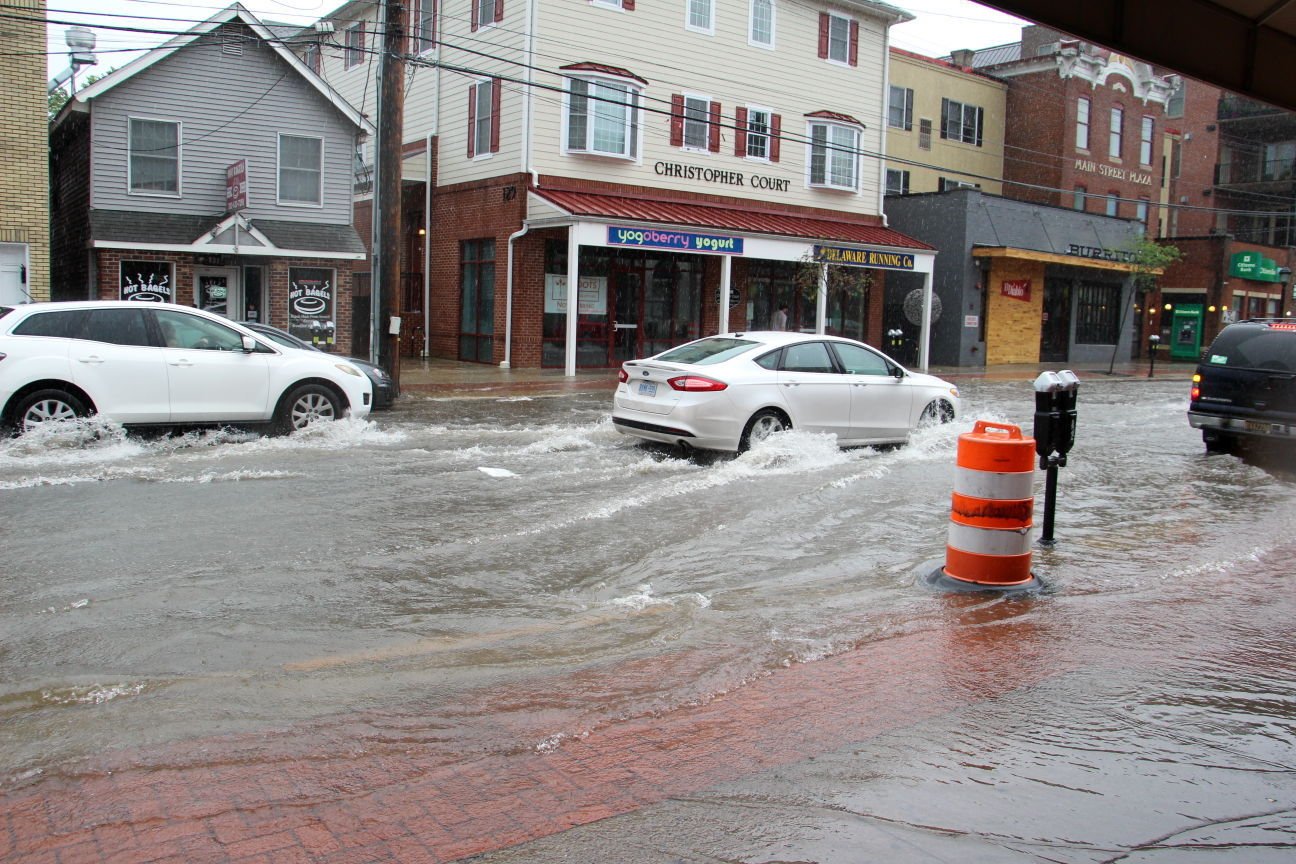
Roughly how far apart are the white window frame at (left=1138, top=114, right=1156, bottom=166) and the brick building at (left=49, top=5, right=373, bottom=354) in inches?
1364

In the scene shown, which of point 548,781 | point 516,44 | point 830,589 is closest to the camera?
point 548,781

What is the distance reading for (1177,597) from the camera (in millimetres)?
7344

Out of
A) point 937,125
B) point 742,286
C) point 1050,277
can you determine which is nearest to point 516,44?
point 742,286

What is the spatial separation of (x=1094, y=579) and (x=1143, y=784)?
362 cm

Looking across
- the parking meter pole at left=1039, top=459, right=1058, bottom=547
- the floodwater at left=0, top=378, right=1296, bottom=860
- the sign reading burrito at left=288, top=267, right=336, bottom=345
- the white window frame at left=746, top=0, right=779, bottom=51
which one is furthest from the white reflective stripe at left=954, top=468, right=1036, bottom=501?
the white window frame at left=746, top=0, right=779, bottom=51

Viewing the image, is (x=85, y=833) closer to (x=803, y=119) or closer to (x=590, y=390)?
(x=590, y=390)

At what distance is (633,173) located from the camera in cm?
2795

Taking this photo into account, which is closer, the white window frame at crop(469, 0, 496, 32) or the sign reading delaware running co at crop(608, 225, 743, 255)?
the sign reading delaware running co at crop(608, 225, 743, 255)

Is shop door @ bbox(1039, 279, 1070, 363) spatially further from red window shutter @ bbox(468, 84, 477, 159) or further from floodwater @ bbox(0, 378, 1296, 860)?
floodwater @ bbox(0, 378, 1296, 860)

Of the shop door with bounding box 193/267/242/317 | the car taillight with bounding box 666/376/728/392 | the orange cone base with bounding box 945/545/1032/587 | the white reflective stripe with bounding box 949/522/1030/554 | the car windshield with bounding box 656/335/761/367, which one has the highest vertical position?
the shop door with bounding box 193/267/242/317

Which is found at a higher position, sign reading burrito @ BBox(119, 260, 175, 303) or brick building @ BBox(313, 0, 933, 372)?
brick building @ BBox(313, 0, 933, 372)

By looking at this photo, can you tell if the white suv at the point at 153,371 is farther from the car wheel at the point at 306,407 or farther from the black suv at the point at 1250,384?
the black suv at the point at 1250,384

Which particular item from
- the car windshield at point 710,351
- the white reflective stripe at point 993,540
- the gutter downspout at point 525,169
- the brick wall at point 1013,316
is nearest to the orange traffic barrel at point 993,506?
the white reflective stripe at point 993,540

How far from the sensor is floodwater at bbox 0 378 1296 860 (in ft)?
14.6
